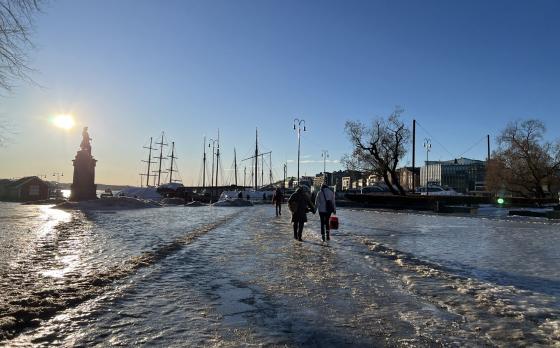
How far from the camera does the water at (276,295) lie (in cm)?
493

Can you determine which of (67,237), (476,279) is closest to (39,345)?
(476,279)

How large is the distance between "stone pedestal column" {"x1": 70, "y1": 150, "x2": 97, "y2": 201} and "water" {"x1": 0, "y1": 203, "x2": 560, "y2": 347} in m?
31.5

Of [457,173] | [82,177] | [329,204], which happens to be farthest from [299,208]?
[457,173]

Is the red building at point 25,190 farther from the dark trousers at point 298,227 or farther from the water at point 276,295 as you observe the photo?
the dark trousers at point 298,227

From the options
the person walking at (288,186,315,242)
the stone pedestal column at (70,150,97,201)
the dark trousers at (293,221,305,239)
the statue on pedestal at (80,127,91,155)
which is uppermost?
the statue on pedestal at (80,127,91,155)

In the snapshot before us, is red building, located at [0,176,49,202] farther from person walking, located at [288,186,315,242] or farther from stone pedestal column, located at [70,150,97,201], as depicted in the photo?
person walking, located at [288,186,315,242]

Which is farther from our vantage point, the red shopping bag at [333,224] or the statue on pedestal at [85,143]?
the statue on pedestal at [85,143]

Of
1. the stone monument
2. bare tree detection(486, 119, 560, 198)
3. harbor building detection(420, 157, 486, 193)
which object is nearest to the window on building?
the stone monument

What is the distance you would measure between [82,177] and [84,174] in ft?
1.07

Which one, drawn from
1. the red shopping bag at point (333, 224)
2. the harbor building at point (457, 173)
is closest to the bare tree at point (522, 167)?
the red shopping bag at point (333, 224)

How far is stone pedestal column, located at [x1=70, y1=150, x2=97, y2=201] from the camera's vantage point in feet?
140

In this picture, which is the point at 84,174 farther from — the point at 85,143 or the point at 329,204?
the point at 329,204

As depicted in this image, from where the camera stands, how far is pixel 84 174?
42938 mm

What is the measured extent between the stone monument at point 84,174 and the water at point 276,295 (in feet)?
103
